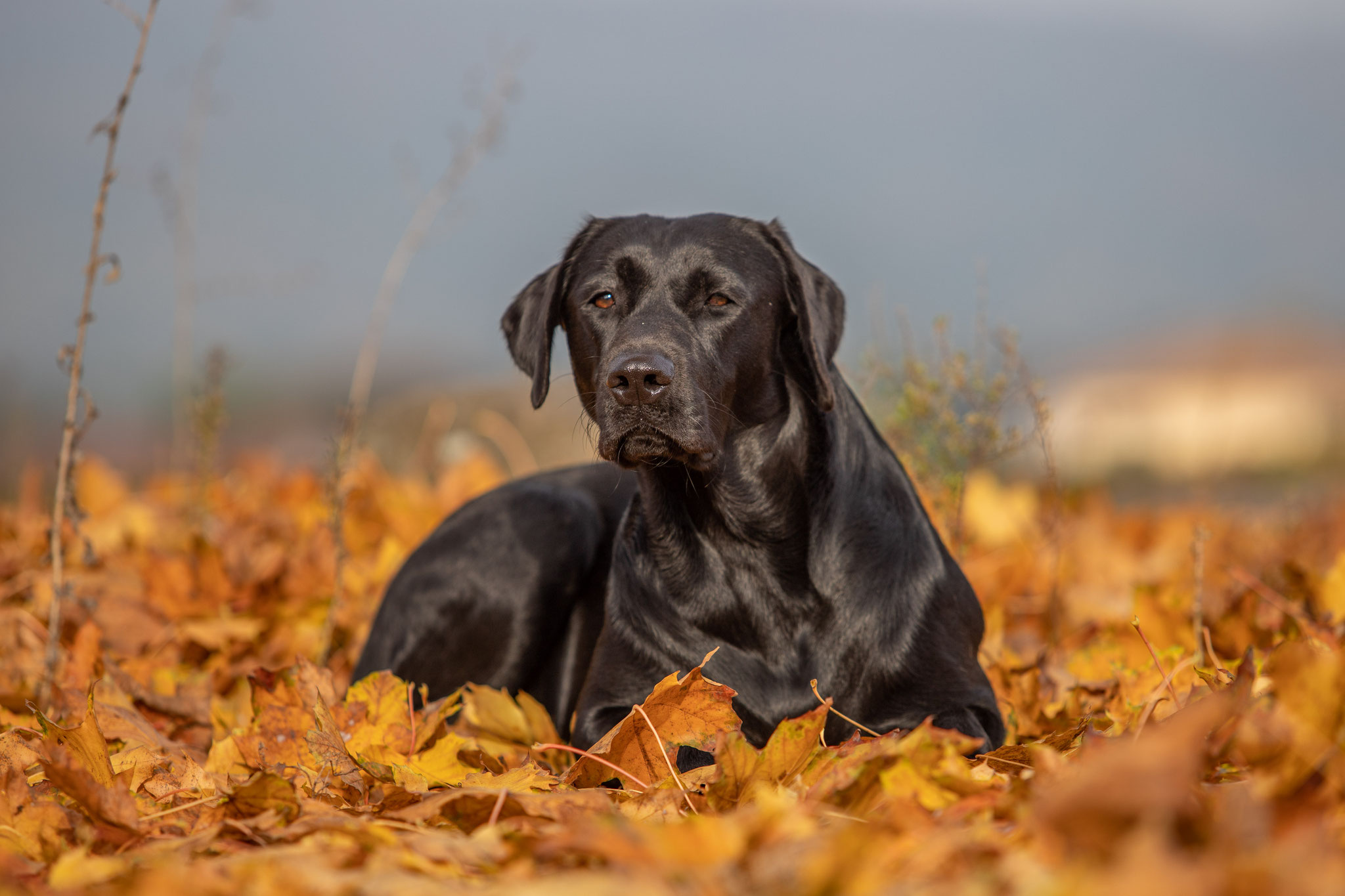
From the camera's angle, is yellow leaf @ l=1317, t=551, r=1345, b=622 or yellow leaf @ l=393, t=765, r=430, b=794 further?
yellow leaf @ l=1317, t=551, r=1345, b=622

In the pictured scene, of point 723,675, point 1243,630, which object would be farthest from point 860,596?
point 1243,630

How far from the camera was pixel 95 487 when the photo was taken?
570cm

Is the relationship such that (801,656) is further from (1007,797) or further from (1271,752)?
(1271,752)

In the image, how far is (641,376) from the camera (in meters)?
2.60

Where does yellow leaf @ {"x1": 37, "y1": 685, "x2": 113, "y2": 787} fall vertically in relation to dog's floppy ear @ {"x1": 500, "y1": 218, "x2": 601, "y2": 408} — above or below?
below

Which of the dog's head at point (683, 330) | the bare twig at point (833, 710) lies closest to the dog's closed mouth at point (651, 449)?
the dog's head at point (683, 330)

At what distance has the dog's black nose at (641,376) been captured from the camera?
2.59m

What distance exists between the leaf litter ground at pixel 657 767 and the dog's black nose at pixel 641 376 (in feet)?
2.23

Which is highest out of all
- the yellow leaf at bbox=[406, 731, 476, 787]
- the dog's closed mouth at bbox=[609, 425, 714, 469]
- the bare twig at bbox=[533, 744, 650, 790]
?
the dog's closed mouth at bbox=[609, 425, 714, 469]

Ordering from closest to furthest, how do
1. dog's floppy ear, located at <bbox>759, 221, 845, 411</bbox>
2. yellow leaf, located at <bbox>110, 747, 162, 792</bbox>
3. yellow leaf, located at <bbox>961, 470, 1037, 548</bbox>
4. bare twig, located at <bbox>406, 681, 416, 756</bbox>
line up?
1. yellow leaf, located at <bbox>110, 747, 162, 792</bbox>
2. bare twig, located at <bbox>406, 681, 416, 756</bbox>
3. dog's floppy ear, located at <bbox>759, 221, 845, 411</bbox>
4. yellow leaf, located at <bbox>961, 470, 1037, 548</bbox>

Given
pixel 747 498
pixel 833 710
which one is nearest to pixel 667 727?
pixel 833 710

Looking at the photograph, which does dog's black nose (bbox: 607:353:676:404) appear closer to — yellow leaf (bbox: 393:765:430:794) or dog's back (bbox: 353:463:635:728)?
yellow leaf (bbox: 393:765:430:794)

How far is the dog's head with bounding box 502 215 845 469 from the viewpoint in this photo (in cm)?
267

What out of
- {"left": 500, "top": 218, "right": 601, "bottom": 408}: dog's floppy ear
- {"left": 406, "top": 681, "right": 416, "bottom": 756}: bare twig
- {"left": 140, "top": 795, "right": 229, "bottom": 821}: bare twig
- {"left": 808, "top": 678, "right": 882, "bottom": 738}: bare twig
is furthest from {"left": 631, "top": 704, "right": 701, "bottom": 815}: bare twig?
{"left": 500, "top": 218, "right": 601, "bottom": 408}: dog's floppy ear
